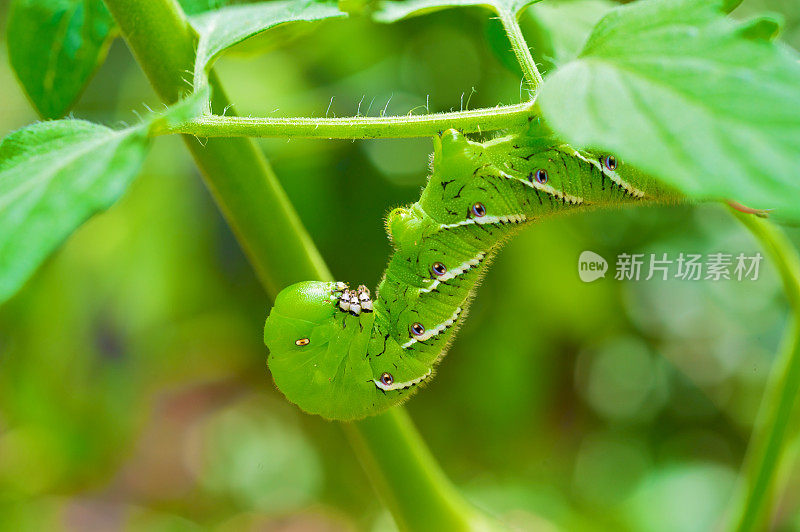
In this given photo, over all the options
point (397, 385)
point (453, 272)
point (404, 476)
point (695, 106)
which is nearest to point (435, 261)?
point (453, 272)

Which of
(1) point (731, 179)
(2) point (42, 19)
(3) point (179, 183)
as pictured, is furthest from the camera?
(3) point (179, 183)

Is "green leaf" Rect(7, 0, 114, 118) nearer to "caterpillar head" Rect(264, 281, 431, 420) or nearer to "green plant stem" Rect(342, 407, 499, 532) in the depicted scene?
"caterpillar head" Rect(264, 281, 431, 420)

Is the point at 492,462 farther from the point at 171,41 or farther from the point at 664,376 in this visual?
the point at 171,41

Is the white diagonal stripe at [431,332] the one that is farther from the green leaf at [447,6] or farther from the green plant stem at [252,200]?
the green leaf at [447,6]

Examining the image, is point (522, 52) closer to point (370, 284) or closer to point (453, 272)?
point (453, 272)

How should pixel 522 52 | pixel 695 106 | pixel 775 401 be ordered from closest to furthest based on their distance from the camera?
pixel 695 106
pixel 522 52
pixel 775 401

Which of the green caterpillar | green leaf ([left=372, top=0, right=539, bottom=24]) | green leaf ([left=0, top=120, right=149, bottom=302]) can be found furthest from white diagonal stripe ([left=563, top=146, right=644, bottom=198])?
green leaf ([left=0, top=120, right=149, bottom=302])

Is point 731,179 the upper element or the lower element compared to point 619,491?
upper

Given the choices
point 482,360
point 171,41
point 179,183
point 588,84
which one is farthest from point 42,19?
point 482,360
